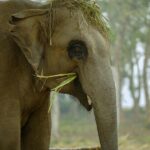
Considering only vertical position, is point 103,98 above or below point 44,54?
below

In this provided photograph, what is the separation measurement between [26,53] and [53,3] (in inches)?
16.0

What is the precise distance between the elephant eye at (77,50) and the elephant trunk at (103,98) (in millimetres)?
86

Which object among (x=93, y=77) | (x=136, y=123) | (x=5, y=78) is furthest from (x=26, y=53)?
(x=136, y=123)

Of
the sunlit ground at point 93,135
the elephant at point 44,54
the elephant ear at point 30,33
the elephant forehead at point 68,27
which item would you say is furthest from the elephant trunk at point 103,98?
the sunlit ground at point 93,135

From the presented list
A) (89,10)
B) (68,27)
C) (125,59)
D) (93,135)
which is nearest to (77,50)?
(68,27)

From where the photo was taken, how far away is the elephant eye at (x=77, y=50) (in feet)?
12.4

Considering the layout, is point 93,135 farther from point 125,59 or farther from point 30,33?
point 30,33

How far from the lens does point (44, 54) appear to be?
12.8ft

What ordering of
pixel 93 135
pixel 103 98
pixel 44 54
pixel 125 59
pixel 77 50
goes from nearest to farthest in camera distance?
pixel 103 98
pixel 77 50
pixel 44 54
pixel 93 135
pixel 125 59

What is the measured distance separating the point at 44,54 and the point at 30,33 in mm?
169

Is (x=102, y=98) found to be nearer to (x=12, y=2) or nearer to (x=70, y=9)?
(x=70, y=9)

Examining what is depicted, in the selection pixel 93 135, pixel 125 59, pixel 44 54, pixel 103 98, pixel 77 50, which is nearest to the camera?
pixel 103 98

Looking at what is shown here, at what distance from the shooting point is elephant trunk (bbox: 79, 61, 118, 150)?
139 inches

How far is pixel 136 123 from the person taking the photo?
1107 inches
